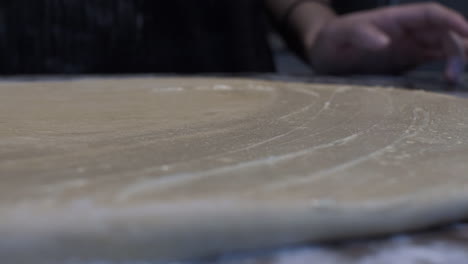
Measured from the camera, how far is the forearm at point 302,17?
103 centimetres

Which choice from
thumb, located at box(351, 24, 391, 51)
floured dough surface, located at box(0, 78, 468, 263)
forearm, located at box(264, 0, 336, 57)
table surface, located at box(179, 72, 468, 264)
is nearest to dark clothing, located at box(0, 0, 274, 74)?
forearm, located at box(264, 0, 336, 57)

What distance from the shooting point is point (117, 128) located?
0.34 meters

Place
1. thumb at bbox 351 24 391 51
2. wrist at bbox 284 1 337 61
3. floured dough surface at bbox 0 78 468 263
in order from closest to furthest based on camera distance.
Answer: floured dough surface at bbox 0 78 468 263 < thumb at bbox 351 24 391 51 < wrist at bbox 284 1 337 61

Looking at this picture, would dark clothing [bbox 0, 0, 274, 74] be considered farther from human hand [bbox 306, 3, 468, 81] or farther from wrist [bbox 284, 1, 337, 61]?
human hand [bbox 306, 3, 468, 81]

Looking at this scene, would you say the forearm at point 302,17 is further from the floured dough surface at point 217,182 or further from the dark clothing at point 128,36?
the floured dough surface at point 217,182

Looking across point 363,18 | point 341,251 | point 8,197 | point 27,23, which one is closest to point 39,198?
point 8,197

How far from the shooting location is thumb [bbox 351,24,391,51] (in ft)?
2.52

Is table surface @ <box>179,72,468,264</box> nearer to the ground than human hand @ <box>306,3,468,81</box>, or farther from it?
farther from it

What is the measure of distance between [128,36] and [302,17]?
434 millimetres

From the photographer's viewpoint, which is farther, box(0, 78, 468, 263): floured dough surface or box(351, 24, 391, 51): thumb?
box(351, 24, 391, 51): thumb

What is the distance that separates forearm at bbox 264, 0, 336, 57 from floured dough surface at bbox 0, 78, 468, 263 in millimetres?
691

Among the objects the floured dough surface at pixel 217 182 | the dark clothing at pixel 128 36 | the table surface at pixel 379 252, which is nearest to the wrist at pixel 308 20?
the dark clothing at pixel 128 36

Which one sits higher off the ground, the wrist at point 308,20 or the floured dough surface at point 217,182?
the floured dough surface at point 217,182

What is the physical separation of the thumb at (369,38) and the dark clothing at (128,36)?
411 mm
